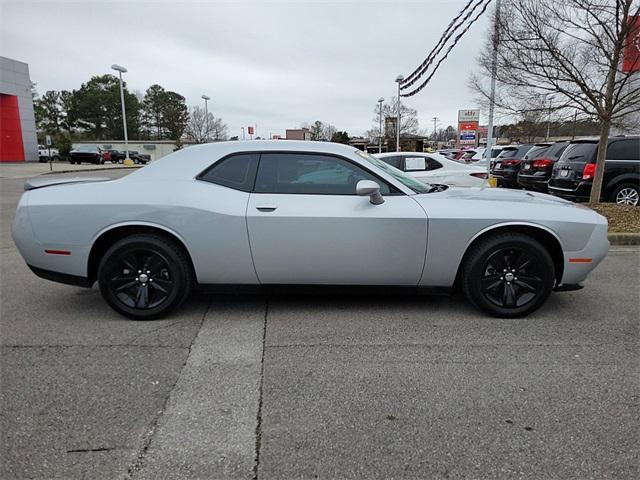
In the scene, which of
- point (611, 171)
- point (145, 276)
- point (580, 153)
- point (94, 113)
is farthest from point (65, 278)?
point (94, 113)

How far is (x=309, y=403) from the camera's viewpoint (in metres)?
2.54

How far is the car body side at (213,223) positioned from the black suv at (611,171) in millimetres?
6013

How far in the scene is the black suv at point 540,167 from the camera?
11000mm

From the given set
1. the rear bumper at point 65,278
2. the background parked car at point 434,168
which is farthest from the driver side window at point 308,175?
the background parked car at point 434,168

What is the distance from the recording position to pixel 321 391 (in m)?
2.66

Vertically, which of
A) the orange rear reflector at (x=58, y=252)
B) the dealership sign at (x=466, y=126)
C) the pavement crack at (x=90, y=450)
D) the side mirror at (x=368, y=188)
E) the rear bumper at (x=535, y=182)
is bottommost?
the pavement crack at (x=90, y=450)

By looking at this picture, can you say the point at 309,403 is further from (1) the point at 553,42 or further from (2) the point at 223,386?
(1) the point at 553,42

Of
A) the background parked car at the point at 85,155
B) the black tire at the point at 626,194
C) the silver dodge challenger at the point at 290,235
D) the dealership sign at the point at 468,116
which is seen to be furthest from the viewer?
the background parked car at the point at 85,155

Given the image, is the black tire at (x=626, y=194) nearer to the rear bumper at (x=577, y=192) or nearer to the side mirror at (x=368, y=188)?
the rear bumper at (x=577, y=192)

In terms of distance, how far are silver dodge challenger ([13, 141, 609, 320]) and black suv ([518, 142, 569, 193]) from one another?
8.09 meters

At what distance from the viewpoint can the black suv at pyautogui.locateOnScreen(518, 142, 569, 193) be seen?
433 inches

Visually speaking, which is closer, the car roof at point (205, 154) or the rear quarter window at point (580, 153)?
the car roof at point (205, 154)

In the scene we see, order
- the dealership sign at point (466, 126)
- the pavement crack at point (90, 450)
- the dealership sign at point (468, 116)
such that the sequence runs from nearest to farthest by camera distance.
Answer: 1. the pavement crack at point (90, 450)
2. the dealership sign at point (468, 116)
3. the dealership sign at point (466, 126)

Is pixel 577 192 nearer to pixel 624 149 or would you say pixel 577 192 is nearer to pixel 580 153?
pixel 580 153
